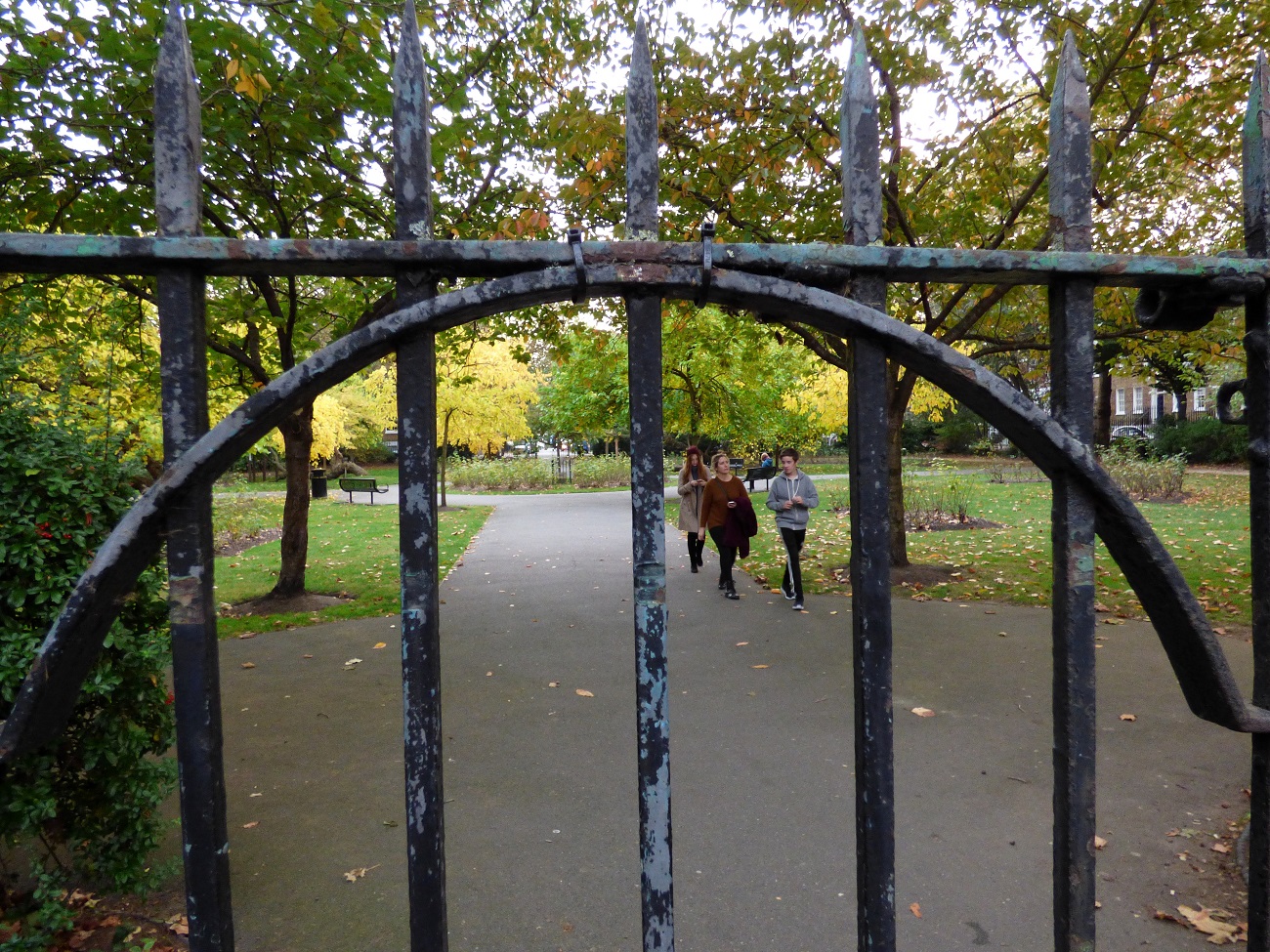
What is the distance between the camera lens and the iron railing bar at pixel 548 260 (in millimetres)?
1368

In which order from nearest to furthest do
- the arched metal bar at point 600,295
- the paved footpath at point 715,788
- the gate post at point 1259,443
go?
the arched metal bar at point 600,295 < the gate post at point 1259,443 < the paved footpath at point 715,788

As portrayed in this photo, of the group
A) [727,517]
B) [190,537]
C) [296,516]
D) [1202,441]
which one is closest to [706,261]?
→ [190,537]

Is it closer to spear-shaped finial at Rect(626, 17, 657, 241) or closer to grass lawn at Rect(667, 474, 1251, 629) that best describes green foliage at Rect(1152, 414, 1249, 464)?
grass lawn at Rect(667, 474, 1251, 629)

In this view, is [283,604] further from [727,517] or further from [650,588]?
[650,588]

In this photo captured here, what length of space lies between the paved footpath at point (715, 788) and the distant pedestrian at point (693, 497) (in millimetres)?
3157

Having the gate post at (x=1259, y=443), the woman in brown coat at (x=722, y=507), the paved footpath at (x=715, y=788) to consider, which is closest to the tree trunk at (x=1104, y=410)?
the woman in brown coat at (x=722, y=507)

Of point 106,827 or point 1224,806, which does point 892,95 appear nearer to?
point 1224,806

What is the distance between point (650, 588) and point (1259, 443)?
1377 millimetres

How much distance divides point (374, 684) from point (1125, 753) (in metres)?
5.47

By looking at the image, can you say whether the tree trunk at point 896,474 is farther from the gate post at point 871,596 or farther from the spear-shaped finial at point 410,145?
the spear-shaped finial at point 410,145

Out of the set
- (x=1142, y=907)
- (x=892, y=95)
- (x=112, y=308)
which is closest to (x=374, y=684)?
(x=112, y=308)

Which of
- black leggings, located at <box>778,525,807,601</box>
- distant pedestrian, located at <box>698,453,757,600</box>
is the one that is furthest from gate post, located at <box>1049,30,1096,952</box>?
distant pedestrian, located at <box>698,453,757,600</box>

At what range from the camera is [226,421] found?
52.1 inches

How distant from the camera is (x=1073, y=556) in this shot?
1.52m
